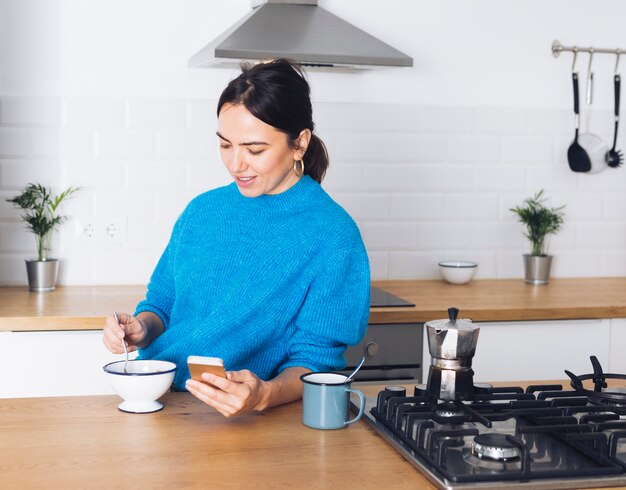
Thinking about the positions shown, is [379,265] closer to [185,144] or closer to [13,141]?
[185,144]

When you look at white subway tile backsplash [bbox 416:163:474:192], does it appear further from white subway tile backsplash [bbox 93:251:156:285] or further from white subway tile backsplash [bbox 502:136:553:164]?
white subway tile backsplash [bbox 93:251:156:285]

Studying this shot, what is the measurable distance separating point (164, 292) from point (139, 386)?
591 millimetres

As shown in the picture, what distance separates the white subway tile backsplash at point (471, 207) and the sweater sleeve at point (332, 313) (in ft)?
6.06

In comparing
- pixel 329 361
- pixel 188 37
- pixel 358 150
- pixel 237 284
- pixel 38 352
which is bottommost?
pixel 38 352

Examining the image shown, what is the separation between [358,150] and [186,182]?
720 mm

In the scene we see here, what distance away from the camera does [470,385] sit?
174cm

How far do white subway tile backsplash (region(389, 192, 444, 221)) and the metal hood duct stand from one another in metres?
0.77

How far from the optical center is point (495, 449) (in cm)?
147

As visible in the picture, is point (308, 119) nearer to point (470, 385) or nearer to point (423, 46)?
point (470, 385)

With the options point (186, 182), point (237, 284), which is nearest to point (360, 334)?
point (237, 284)

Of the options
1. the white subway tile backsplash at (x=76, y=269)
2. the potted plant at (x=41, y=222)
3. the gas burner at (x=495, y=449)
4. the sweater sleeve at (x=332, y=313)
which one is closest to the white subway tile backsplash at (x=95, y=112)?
the potted plant at (x=41, y=222)

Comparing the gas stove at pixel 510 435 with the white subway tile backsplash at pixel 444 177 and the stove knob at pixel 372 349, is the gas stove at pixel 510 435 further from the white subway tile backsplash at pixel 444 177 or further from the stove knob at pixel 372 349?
the white subway tile backsplash at pixel 444 177

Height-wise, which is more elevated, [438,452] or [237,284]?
[237,284]

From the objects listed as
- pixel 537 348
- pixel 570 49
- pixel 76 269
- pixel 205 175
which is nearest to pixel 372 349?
pixel 537 348
